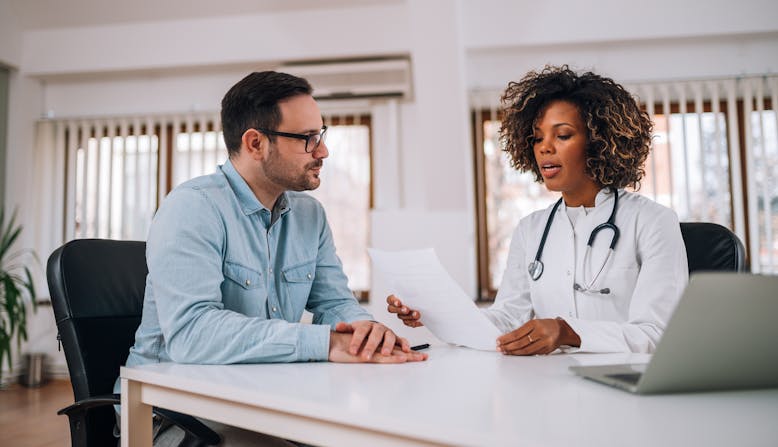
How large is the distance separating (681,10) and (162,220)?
429 cm

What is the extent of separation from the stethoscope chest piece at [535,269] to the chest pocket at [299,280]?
65 centimetres

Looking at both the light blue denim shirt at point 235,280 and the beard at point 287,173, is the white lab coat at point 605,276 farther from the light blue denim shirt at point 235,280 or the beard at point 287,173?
the beard at point 287,173

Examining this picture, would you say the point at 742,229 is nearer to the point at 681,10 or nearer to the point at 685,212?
the point at 685,212

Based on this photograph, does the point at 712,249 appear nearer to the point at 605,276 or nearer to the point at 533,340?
the point at 605,276

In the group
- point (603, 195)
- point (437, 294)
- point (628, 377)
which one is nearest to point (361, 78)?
point (603, 195)

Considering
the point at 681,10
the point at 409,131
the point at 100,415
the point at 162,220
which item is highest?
the point at 681,10

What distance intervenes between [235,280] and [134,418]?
16.1 inches

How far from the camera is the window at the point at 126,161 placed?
5.13 m

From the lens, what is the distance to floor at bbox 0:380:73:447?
10.6ft

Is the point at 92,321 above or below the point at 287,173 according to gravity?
below

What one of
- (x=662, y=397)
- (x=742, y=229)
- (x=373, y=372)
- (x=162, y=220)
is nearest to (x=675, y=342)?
(x=662, y=397)

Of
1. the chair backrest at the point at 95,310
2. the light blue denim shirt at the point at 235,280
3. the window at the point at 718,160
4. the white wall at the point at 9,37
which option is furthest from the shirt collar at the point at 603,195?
the white wall at the point at 9,37

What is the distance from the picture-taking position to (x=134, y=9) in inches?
188

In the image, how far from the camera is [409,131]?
191 inches
